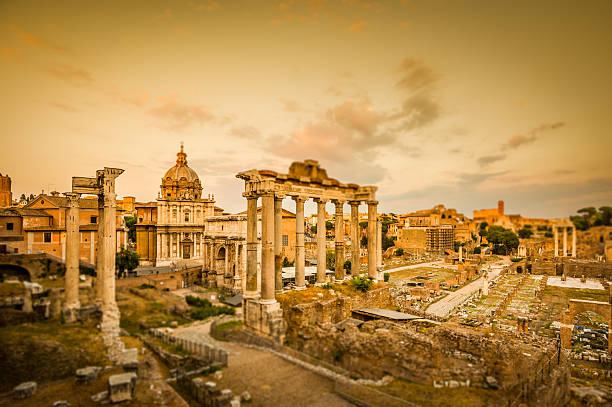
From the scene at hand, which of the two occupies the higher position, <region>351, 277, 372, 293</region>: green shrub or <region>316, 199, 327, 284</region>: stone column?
<region>316, 199, 327, 284</region>: stone column

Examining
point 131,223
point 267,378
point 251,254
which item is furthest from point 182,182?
point 267,378

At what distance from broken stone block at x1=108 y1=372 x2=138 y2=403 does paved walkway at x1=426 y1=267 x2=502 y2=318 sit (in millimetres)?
25744

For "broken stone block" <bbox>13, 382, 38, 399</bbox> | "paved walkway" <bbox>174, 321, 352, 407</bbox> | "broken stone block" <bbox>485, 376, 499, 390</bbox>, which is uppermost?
"broken stone block" <bbox>13, 382, 38, 399</bbox>

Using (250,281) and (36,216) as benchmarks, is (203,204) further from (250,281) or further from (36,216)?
(36,216)

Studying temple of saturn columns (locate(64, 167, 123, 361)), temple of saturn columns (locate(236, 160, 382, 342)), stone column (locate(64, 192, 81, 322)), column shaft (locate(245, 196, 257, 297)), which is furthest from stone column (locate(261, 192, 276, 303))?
stone column (locate(64, 192, 81, 322))

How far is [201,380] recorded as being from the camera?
12055 millimetres

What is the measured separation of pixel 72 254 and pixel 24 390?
436 centimetres

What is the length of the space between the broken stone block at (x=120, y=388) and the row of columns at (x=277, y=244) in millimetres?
6398

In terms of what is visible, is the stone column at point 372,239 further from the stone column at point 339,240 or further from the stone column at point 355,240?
the stone column at point 339,240

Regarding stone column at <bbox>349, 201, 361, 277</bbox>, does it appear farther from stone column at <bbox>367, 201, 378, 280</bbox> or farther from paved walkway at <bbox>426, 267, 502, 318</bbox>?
paved walkway at <bbox>426, 267, 502, 318</bbox>

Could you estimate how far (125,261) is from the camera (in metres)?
14.0

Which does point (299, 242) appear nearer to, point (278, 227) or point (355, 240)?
point (278, 227)

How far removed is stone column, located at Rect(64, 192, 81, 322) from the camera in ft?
38.4

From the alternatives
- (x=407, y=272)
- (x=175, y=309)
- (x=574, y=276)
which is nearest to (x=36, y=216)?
(x=175, y=309)
